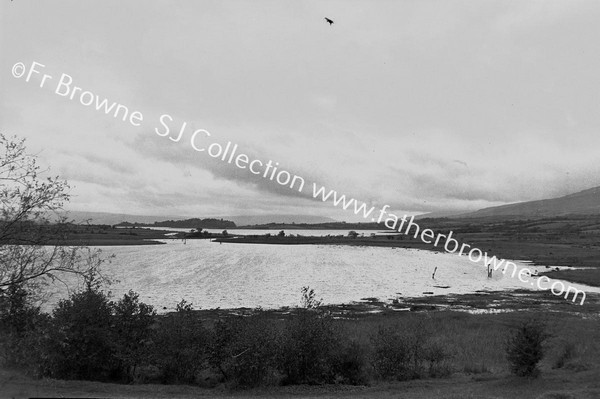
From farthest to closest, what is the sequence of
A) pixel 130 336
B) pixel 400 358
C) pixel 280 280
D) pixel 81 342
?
pixel 280 280, pixel 400 358, pixel 130 336, pixel 81 342

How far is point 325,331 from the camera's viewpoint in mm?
20750

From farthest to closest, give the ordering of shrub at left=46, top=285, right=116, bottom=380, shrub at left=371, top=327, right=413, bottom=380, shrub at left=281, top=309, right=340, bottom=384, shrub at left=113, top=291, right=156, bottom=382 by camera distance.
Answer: shrub at left=371, top=327, right=413, bottom=380
shrub at left=113, top=291, right=156, bottom=382
shrub at left=281, top=309, right=340, bottom=384
shrub at left=46, top=285, right=116, bottom=380

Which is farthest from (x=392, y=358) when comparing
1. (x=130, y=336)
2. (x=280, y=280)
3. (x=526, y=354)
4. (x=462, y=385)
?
(x=280, y=280)

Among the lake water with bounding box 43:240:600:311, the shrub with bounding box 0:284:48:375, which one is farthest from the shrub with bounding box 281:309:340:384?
the lake water with bounding box 43:240:600:311

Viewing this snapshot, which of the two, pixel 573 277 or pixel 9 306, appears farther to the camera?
pixel 573 277


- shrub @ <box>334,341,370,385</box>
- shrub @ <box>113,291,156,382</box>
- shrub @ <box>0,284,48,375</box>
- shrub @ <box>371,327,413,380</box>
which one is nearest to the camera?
shrub @ <box>0,284,48,375</box>

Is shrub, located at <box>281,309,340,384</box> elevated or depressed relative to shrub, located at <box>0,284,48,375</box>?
elevated

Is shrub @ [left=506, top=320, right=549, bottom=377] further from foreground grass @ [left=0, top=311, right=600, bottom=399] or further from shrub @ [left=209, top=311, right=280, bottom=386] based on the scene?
shrub @ [left=209, top=311, right=280, bottom=386]

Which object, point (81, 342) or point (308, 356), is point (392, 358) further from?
point (81, 342)

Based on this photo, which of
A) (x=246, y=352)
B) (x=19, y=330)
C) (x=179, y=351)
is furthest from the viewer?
(x=19, y=330)

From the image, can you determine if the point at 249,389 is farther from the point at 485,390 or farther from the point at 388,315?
the point at 388,315

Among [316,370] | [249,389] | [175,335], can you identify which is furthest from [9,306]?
[316,370]

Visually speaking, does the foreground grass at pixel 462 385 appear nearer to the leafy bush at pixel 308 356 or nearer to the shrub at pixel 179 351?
the leafy bush at pixel 308 356

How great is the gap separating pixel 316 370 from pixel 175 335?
632 cm
